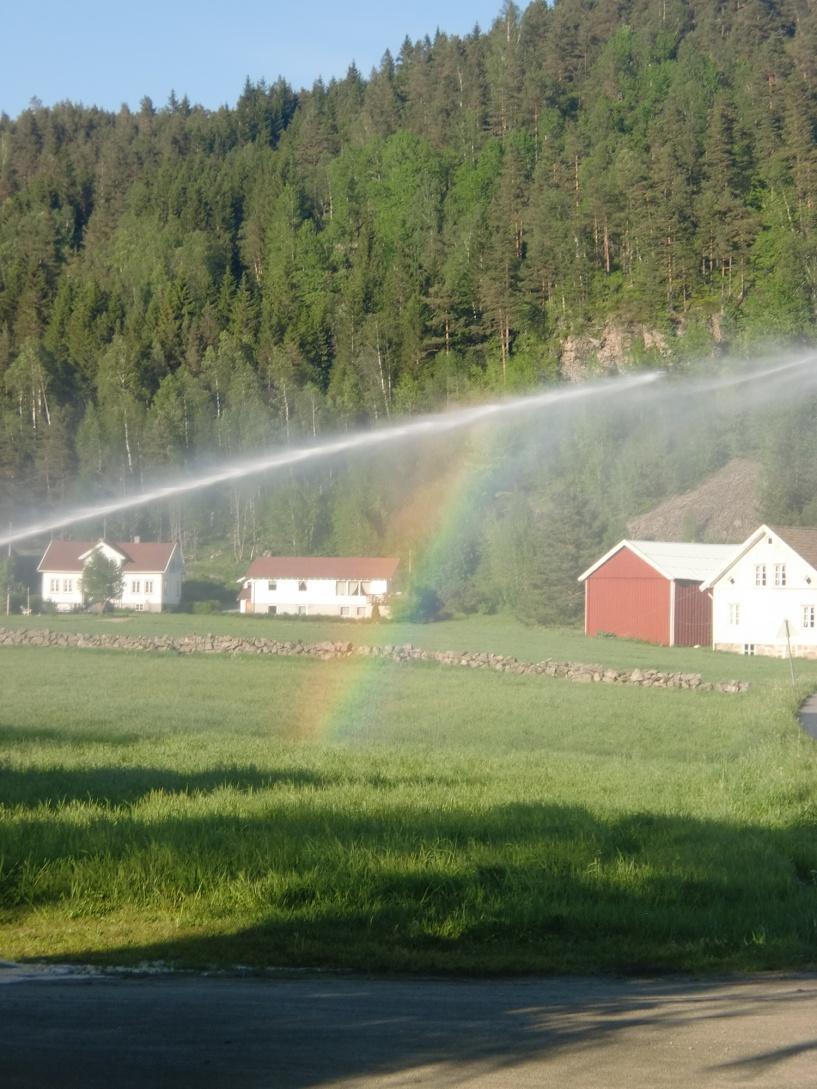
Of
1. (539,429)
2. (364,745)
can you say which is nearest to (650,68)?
(539,429)

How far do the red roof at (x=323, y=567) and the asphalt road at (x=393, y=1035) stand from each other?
80.8 m

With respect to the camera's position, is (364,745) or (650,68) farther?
(650,68)

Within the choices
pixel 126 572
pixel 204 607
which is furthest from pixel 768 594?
pixel 126 572

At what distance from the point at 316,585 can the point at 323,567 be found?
1414 millimetres

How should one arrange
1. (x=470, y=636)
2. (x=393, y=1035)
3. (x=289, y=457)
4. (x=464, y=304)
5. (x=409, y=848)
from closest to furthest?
(x=393, y=1035)
(x=409, y=848)
(x=289, y=457)
(x=470, y=636)
(x=464, y=304)

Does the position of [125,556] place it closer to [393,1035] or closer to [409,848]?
[409,848]

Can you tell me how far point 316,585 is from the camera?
9312cm

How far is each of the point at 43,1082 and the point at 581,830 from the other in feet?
27.7

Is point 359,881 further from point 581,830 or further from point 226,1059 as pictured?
point 226,1059

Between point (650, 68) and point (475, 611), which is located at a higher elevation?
point (650, 68)

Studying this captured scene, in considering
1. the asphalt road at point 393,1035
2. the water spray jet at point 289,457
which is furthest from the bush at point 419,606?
the asphalt road at point 393,1035

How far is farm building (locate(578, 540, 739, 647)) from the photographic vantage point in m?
73.8

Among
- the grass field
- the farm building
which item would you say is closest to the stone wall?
the grass field

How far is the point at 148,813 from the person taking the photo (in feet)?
50.2
